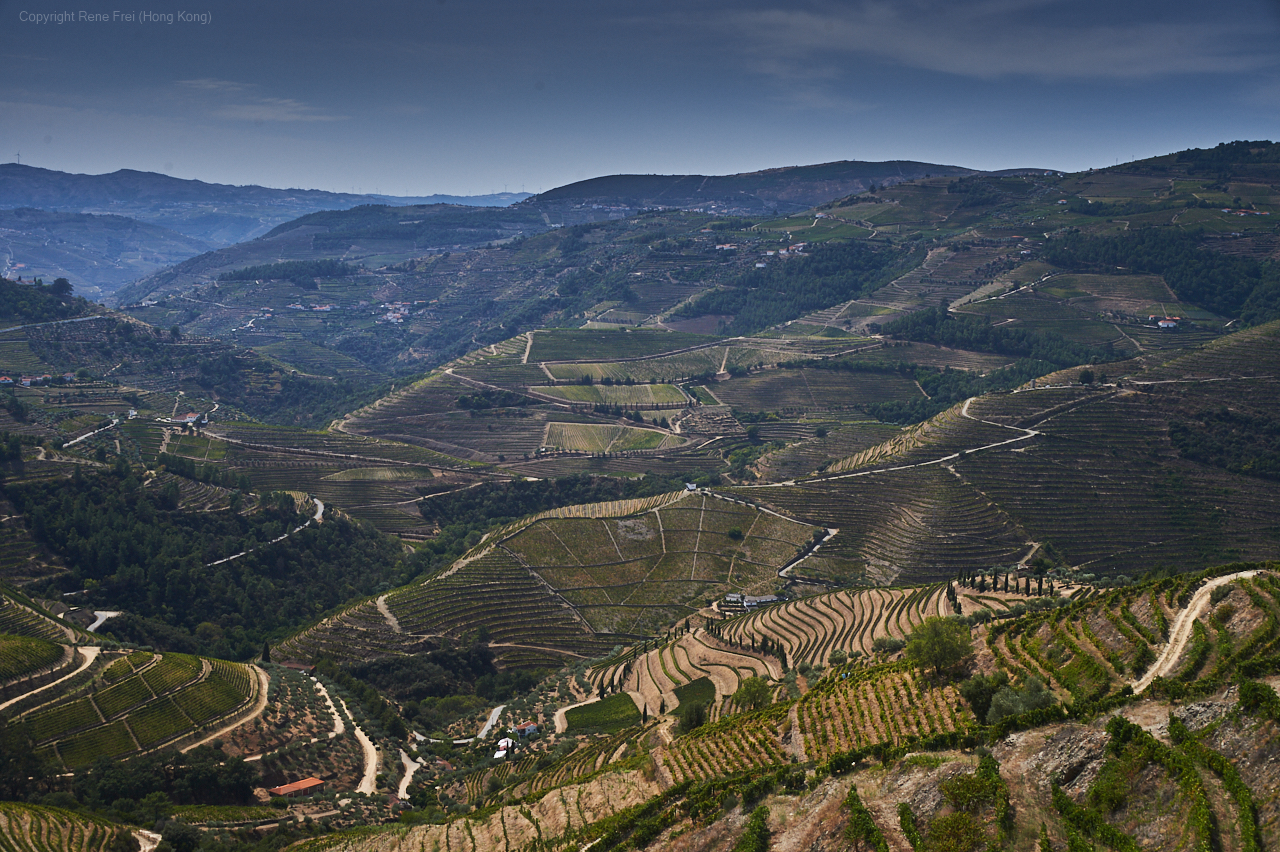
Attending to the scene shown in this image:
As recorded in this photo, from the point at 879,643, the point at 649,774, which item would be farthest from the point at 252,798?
the point at 879,643

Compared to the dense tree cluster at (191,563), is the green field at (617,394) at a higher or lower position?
higher

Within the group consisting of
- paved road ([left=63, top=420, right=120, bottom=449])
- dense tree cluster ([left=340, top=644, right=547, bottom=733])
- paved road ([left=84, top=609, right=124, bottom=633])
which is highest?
paved road ([left=63, top=420, right=120, bottom=449])

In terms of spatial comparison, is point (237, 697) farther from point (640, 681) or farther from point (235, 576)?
point (235, 576)

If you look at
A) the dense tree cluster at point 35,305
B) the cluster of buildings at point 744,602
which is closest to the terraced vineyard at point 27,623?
the cluster of buildings at point 744,602

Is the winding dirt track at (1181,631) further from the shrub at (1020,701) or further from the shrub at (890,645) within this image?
the shrub at (890,645)

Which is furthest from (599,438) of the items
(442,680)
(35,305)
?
(35,305)

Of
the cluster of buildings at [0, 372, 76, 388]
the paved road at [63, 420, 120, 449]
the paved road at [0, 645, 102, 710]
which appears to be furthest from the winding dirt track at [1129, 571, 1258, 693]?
the cluster of buildings at [0, 372, 76, 388]

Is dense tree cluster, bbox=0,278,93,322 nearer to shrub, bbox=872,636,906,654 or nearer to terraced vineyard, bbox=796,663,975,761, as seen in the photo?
shrub, bbox=872,636,906,654
